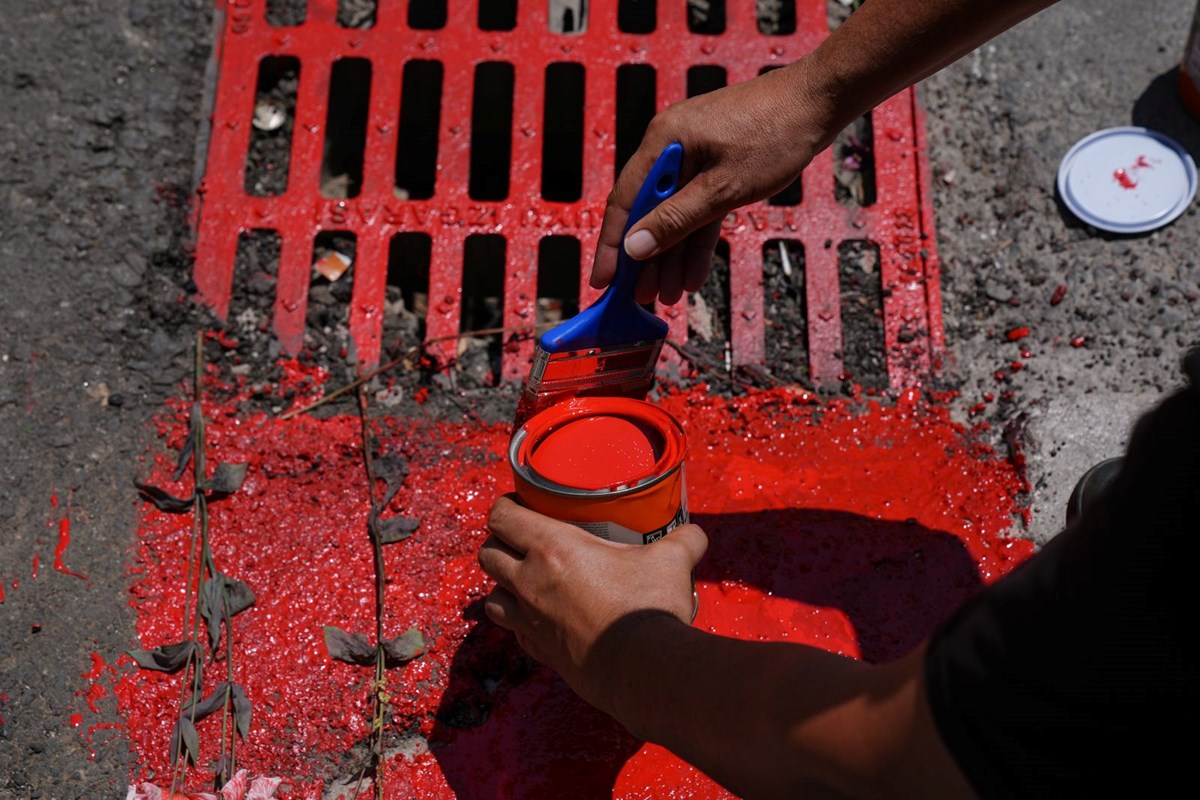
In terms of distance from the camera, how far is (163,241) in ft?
8.11

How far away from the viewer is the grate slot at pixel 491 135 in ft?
9.37

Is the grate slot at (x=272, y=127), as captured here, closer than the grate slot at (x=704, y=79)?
Yes

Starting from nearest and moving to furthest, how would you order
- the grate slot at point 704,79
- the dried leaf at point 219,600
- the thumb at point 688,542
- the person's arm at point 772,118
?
1. the thumb at point 688,542
2. the person's arm at point 772,118
3. the dried leaf at point 219,600
4. the grate slot at point 704,79

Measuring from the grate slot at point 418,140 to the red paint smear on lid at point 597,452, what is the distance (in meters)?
1.36

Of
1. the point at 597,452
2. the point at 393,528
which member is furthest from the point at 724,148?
the point at 393,528

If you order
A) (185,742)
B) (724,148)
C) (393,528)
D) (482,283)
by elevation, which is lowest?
(185,742)

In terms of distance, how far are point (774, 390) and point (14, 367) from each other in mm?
1660

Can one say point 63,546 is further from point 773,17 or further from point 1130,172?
point 1130,172

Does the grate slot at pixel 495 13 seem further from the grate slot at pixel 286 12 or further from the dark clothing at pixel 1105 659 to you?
the dark clothing at pixel 1105 659

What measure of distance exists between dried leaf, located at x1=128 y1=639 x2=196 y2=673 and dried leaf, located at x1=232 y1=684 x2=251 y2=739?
0.12m

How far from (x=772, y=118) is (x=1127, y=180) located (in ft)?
3.94

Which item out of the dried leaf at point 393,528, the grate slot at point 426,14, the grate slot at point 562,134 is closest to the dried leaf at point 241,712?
the dried leaf at point 393,528

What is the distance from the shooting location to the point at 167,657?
1995 millimetres

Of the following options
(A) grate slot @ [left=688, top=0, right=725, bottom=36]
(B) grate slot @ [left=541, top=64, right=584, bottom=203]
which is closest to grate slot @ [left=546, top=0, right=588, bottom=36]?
(B) grate slot @ [left=541, top=64, right=584, bottom=203]
